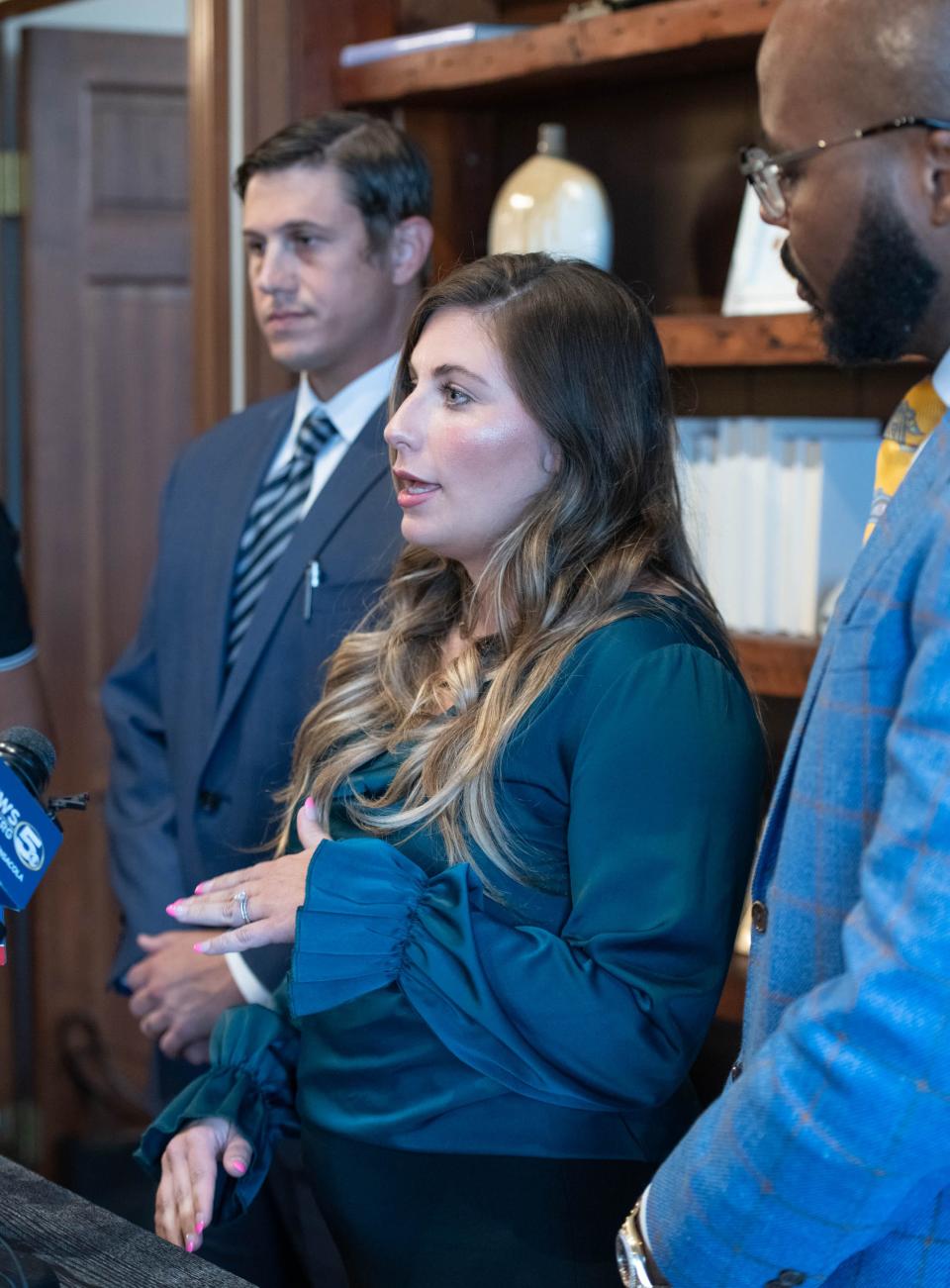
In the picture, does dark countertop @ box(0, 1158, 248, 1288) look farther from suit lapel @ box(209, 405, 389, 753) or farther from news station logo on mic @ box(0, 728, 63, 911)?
suit lapel @ box(209, 405, 389, 753)

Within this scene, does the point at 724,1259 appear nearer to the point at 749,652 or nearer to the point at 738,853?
the point at 738,853

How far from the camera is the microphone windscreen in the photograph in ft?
3.51

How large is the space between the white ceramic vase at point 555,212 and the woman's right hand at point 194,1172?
1.54 metres

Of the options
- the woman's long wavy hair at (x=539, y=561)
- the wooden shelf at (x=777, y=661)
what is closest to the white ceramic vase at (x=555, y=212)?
the wooden shelf at (x=777, y=661)

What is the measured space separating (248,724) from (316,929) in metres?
0.82

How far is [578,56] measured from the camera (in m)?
2.35

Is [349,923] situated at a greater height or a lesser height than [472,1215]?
greater

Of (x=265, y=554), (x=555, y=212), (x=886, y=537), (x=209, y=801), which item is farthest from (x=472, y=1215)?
(x=555, y=212)

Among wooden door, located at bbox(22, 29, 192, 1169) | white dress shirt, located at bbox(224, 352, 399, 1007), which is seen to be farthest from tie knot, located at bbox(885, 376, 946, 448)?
wooden door, located at bbox(22, 29, 192, 1169)

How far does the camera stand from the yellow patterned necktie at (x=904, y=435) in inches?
45.7

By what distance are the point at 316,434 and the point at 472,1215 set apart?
1.21 m

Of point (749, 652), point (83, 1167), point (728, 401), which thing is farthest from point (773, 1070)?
point (83, 1167)

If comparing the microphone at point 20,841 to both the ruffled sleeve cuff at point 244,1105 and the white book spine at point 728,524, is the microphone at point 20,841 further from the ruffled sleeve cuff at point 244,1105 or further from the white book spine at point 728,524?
the white book spine at point 728,524

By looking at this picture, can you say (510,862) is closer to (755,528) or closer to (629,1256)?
(629,1256)
